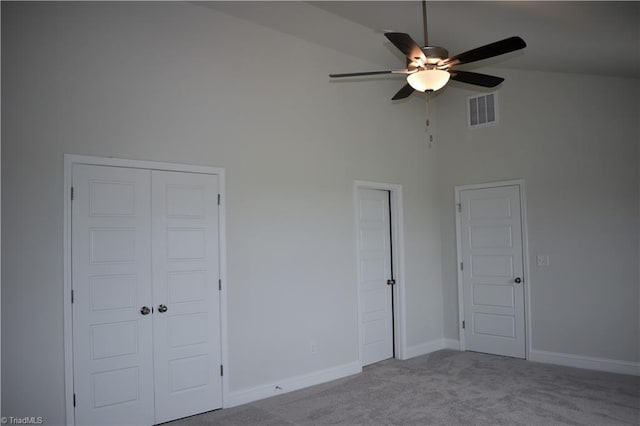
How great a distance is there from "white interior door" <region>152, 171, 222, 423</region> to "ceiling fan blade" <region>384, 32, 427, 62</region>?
2.03 m

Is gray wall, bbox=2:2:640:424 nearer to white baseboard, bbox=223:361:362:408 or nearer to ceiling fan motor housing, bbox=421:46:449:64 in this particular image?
white baseboard, bbox=223:361:362:408

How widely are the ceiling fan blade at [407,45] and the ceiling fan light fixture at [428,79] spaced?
0.33ft

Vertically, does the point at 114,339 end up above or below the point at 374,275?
below

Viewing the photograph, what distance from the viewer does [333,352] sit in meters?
4.94

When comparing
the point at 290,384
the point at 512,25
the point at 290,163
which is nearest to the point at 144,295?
the point at 290,384

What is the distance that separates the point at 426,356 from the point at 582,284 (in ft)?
6.56

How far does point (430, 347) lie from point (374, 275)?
4.35 ft

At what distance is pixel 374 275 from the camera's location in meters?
5.59

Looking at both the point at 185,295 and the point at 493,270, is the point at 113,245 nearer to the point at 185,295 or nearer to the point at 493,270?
the point at 185,295

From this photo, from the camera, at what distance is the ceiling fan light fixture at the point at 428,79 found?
10.1 ft

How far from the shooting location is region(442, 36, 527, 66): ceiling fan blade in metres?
2.73

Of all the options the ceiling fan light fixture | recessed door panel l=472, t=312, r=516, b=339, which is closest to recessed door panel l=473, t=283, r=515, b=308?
recessed door panel l=472, t=312, r=516, b=339

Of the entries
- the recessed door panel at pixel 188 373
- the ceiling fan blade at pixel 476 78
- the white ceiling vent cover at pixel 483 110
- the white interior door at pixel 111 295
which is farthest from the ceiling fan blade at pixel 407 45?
the white ceiling vent cover at pixel 483 110

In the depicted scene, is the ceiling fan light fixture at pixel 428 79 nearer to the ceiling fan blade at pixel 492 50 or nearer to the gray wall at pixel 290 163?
the ceiling fan blade at pixel 492 50
